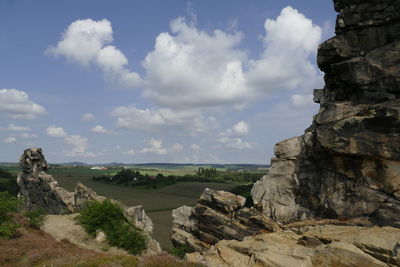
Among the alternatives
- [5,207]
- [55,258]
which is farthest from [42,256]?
[5,207]

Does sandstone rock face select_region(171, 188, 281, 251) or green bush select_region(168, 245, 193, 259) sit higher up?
sandstone rock face select_region(171, 188, 281, 251)

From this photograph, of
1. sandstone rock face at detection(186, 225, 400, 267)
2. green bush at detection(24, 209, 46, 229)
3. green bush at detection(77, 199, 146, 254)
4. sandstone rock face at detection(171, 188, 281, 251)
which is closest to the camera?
sandstone rock face at detection(186, 225, 400, 267)

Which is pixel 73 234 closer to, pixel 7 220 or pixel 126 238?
pixel 126 238

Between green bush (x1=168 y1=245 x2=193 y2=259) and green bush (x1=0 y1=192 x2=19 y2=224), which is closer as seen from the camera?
green bush (x1=0 y1=192 x2=19 y2=224)

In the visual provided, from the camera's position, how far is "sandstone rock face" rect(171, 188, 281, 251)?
103 feet

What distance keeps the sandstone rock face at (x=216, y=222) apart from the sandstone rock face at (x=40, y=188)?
22945 mm

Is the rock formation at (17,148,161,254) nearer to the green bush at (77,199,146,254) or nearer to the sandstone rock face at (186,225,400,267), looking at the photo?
the green bush at (77,199,146,254)

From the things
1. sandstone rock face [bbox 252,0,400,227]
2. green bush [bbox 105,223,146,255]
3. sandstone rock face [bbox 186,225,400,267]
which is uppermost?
sandstone rock face [bbox 252,0,400,227]

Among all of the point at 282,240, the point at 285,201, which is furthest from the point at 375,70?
the point at 282,240

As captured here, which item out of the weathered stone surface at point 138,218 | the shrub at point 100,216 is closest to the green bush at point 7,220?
the shrub at point 100,216

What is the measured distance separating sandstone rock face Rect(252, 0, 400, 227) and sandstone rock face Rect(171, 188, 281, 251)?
1850 mm

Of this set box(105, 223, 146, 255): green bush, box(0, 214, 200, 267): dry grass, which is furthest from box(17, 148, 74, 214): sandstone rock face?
box(0, 214, 200, 267): dry grass

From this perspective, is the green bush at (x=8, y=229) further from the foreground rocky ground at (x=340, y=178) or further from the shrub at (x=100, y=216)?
the foreground rocky ground at (x=340, y=178)

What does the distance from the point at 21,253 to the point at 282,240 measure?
75.5 ft
